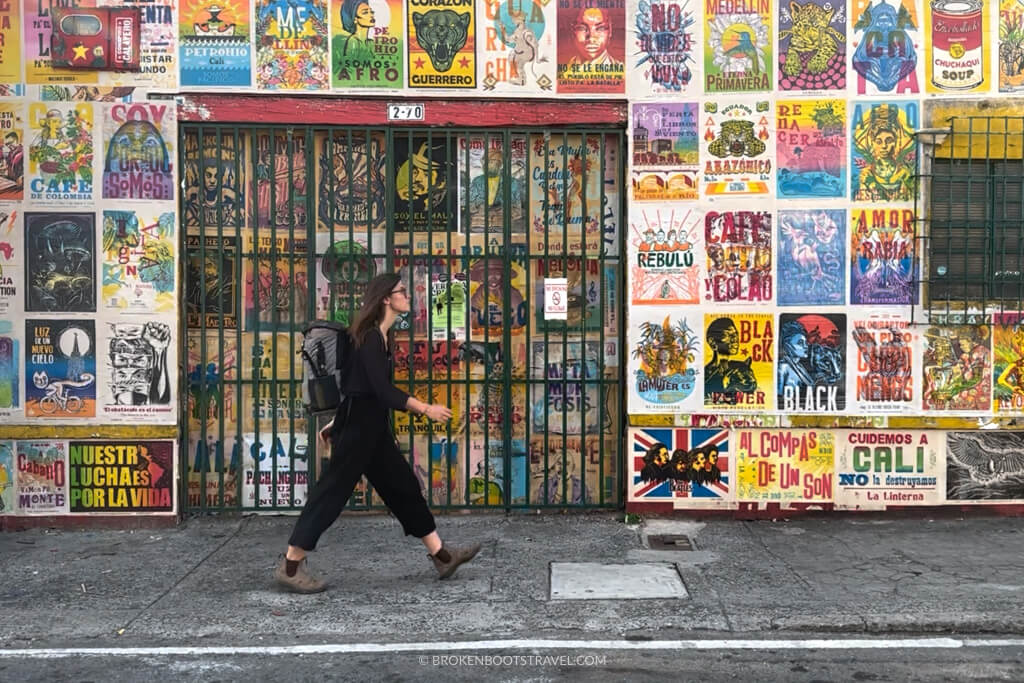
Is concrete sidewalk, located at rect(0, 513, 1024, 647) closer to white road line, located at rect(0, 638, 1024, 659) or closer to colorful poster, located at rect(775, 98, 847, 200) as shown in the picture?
white road line, located at rect(0, 638, 1024, 659)

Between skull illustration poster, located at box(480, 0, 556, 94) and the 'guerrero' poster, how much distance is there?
3265 millimetres

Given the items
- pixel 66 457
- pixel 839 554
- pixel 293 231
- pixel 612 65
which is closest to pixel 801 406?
pixel 839 554

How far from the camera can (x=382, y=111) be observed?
797 cm

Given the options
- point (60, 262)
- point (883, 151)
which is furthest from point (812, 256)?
point (60, 262)

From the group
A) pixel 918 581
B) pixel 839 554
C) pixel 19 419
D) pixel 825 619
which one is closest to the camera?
pixel 825 619

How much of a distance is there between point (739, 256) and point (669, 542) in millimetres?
2320

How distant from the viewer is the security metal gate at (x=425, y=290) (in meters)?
8.09

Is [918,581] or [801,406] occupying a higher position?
[801,406]

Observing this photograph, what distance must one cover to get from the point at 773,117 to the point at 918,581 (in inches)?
145

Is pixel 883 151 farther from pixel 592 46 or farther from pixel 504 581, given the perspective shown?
pixel 504 581

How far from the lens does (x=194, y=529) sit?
25.9ft

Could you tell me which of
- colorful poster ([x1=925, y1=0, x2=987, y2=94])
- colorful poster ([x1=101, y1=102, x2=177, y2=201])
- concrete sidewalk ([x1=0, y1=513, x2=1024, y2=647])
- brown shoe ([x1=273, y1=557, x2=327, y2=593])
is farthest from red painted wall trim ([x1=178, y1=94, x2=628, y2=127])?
brown shoe ([x1=273, y1=557, x2=327, y2=593])

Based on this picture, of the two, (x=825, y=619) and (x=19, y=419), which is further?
(x=19, y=419)

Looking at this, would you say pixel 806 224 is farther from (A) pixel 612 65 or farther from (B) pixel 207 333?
(B) pixel 207 333
